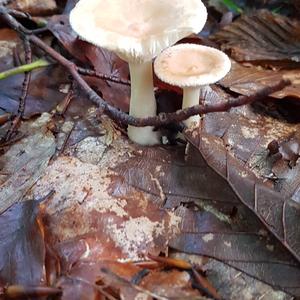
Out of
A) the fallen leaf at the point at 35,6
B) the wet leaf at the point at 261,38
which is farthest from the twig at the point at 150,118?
the wet leaf at the point at 261,38

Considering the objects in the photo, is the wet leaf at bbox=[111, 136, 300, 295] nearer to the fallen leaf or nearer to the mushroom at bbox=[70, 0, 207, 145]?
the mushroom at bbox=[70, 0, 207, 145]

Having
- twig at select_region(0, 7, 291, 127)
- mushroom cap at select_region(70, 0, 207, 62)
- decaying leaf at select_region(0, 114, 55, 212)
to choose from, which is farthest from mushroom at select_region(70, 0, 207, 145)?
decaying leaf at select_region(0, 114, 55, 212)

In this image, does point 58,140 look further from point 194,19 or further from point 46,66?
point 194,19

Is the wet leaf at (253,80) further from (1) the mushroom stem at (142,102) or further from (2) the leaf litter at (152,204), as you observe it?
(1) the mushroom stem at (142,102)

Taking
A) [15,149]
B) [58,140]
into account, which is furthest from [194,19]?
[15,149]

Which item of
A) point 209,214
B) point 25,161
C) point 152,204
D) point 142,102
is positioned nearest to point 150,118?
point 142,102

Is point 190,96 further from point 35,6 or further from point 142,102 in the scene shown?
point 35,6
